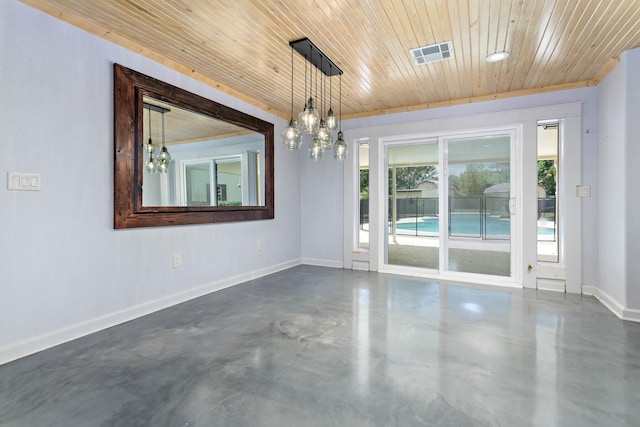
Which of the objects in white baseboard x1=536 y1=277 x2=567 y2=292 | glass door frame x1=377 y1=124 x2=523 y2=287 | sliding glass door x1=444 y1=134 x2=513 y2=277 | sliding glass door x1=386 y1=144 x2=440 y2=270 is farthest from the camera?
sliding glass door x1=386 y1=144 x2=440 y2=270

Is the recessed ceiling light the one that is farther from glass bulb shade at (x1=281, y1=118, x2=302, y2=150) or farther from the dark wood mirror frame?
the dark wood mirror frame

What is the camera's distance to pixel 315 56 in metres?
3.06

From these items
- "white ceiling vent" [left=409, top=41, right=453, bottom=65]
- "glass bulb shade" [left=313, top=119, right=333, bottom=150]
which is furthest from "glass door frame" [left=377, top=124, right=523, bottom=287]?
"glass bulb shade" [left=313, top=119, right=333, bottom=150]

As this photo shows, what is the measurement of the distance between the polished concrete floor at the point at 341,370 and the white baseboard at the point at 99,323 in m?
0.10

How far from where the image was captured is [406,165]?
16.2 ft

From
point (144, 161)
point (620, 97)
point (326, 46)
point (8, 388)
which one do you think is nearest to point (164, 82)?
point (144, 161)

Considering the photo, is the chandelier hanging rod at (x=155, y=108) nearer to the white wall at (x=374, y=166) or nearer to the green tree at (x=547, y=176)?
the white wall at (x=374, y=166)

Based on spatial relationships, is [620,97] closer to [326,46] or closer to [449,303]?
[449,303]

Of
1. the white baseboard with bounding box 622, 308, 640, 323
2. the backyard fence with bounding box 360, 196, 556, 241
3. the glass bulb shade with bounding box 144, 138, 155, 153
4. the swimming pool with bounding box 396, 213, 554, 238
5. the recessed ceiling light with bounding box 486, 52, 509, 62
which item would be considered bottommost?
the white baseboard with bounding box 622, 308, 640, 323

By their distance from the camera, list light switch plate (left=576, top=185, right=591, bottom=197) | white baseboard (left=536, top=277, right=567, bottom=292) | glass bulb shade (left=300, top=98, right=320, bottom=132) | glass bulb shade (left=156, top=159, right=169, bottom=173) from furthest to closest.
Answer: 1. white baseboard (left=536, top=277, right=567, bottom=292)
2. light switch plate (left=576, top=185, right=591, bottom=197)
3. glass bulb shade (left=156, top=159, right=169, bottom=173)
4. glass bulb shade (left=300, top=98, right=320, bottom=132)

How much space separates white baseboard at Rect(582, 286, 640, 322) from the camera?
288 centimetres


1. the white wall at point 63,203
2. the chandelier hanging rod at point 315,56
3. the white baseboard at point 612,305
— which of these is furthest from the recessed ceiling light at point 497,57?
the white wall at point 63,203

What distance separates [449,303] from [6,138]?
4197 millimetres

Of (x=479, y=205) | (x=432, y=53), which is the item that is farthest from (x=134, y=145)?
(x=479, y=205)
